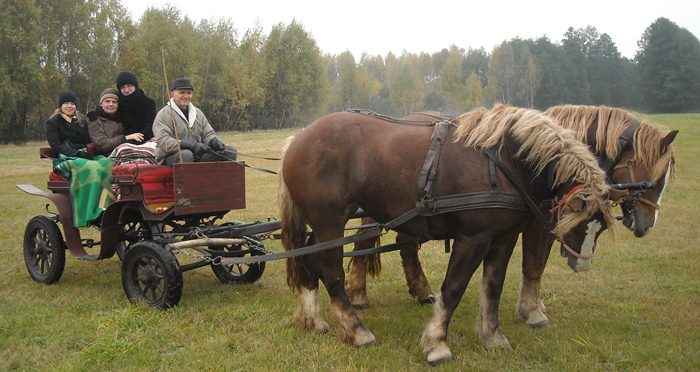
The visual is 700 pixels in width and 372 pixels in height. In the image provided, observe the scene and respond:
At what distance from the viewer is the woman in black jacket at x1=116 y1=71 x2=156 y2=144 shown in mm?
6312

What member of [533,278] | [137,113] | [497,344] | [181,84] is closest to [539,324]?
[533,278]

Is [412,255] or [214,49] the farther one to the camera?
[214,49]

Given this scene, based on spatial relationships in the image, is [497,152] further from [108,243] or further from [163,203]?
[108,243]

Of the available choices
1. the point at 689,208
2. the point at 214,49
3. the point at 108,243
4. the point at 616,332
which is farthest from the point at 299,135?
the point at 214,49

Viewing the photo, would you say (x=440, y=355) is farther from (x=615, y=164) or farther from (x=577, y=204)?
(x=615, y=164)

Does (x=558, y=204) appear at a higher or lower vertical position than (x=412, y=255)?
higher

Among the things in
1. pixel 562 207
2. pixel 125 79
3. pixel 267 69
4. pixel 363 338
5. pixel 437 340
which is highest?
pixel 267 69

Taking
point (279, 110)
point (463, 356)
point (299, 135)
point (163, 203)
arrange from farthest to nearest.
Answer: point (279, 110)
point (163, 203)
point (299, 135)
point (463, 356)

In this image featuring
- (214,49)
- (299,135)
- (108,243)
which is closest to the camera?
(299,135)

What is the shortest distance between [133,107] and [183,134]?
111 centimetres

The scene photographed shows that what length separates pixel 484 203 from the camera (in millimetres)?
3779

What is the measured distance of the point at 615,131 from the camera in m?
4.31

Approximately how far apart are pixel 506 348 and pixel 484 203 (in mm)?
1294

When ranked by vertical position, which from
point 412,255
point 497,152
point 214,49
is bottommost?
point 412,255
